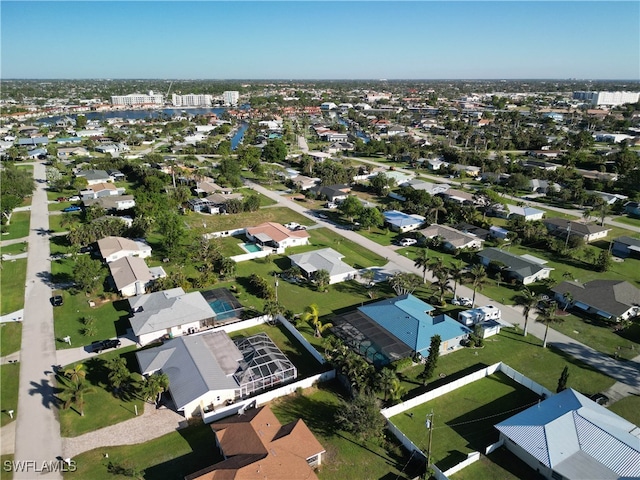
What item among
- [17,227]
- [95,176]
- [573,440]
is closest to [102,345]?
[573,440]

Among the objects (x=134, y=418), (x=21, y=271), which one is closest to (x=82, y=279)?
(x=21, y=271)

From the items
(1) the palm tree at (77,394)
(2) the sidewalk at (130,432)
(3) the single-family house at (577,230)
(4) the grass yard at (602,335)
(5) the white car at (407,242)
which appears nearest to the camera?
(2) the sidewalk at (130,432)

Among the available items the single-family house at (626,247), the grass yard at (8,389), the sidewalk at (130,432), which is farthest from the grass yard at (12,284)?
the single-family house at (626,247)

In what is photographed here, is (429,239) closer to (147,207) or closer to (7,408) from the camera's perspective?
(147,207)

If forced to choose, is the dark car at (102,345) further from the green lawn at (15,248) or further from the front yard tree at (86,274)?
the green lawn at (15,248)

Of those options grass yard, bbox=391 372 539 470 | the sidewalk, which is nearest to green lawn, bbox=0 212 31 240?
the sidewalk

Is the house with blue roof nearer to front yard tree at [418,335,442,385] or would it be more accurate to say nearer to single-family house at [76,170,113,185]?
front yard tree at [418,335,442,385]

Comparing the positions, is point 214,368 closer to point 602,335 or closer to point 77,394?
point 77,394
